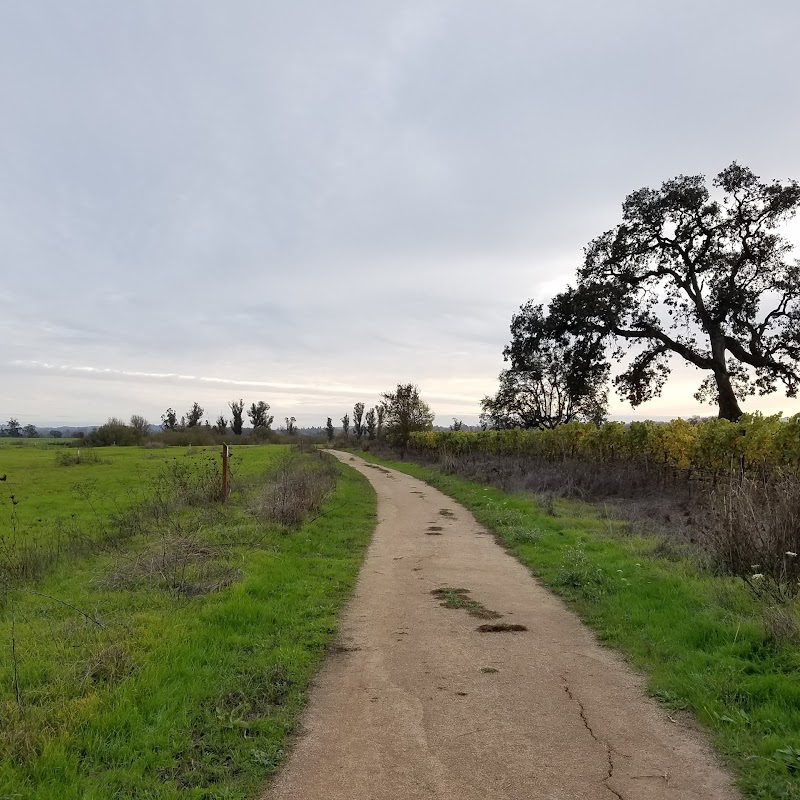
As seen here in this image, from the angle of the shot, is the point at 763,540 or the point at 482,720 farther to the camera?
the point at 763,540

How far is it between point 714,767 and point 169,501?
16.0 m

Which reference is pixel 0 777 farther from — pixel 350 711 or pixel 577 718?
pixel 577 718

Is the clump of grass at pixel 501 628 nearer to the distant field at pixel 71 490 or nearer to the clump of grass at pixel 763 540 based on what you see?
the clump of grass at pixel 763 540

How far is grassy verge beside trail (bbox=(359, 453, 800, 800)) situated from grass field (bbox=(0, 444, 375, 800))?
2953mm

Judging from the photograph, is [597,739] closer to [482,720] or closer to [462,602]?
[482,720]

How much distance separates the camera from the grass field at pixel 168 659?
11.7 ft

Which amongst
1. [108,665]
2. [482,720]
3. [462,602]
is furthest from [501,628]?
[108,665]

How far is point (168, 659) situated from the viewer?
Result: 507cm

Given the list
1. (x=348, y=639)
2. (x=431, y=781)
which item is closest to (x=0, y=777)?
(x=431, y=781)


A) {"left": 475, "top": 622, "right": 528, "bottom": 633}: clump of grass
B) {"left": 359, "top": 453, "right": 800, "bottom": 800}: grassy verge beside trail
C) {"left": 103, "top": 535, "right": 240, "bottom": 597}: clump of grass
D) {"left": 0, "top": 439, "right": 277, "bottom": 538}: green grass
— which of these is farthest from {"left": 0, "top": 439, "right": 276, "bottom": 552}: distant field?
{"left": 359, "top": 453, "right": 800, "bottom": 800}: grassy verge beside trail

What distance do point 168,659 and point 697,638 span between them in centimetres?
488

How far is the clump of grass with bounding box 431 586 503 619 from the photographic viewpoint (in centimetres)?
682

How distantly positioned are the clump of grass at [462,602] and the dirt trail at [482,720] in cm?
13

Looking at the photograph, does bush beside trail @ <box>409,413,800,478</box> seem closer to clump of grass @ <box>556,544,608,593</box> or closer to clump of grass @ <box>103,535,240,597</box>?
clump of grass @ <box>556,544,608,593</box>
